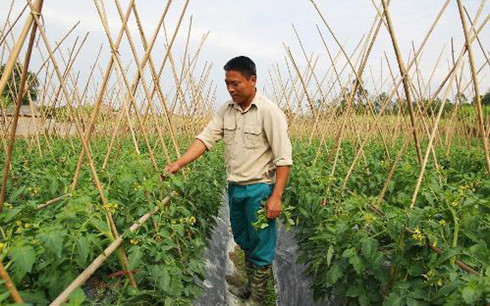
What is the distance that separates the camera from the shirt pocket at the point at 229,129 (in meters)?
2.86

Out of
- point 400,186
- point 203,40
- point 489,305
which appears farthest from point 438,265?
point 203,40

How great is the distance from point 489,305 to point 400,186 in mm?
2276

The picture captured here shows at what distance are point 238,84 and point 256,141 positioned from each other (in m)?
0.42

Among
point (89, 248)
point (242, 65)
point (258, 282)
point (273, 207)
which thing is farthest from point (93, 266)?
point (258, 282)

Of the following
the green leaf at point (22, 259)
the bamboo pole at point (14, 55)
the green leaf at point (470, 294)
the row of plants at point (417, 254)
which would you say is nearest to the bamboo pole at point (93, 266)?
the green leaf at point (22, 259)

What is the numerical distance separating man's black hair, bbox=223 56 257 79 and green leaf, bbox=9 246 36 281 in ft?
5.53

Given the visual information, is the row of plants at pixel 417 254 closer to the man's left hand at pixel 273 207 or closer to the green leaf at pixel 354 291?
the green leaf at pixel 354 291

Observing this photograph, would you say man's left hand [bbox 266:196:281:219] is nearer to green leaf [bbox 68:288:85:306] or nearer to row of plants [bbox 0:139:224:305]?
row of plants [bbox 0:139:224:305]

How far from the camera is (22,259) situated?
1.23m

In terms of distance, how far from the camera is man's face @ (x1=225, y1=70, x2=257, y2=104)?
2578mm

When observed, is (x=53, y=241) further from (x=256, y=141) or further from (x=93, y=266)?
(x=256, y=141)

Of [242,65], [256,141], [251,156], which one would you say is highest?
[242,65]

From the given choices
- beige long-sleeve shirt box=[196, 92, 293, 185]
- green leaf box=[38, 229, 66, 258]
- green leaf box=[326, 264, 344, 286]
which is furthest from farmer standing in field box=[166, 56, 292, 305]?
green leaf box=[38, 229, 66, 258]

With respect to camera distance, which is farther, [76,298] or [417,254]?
[417,254]
